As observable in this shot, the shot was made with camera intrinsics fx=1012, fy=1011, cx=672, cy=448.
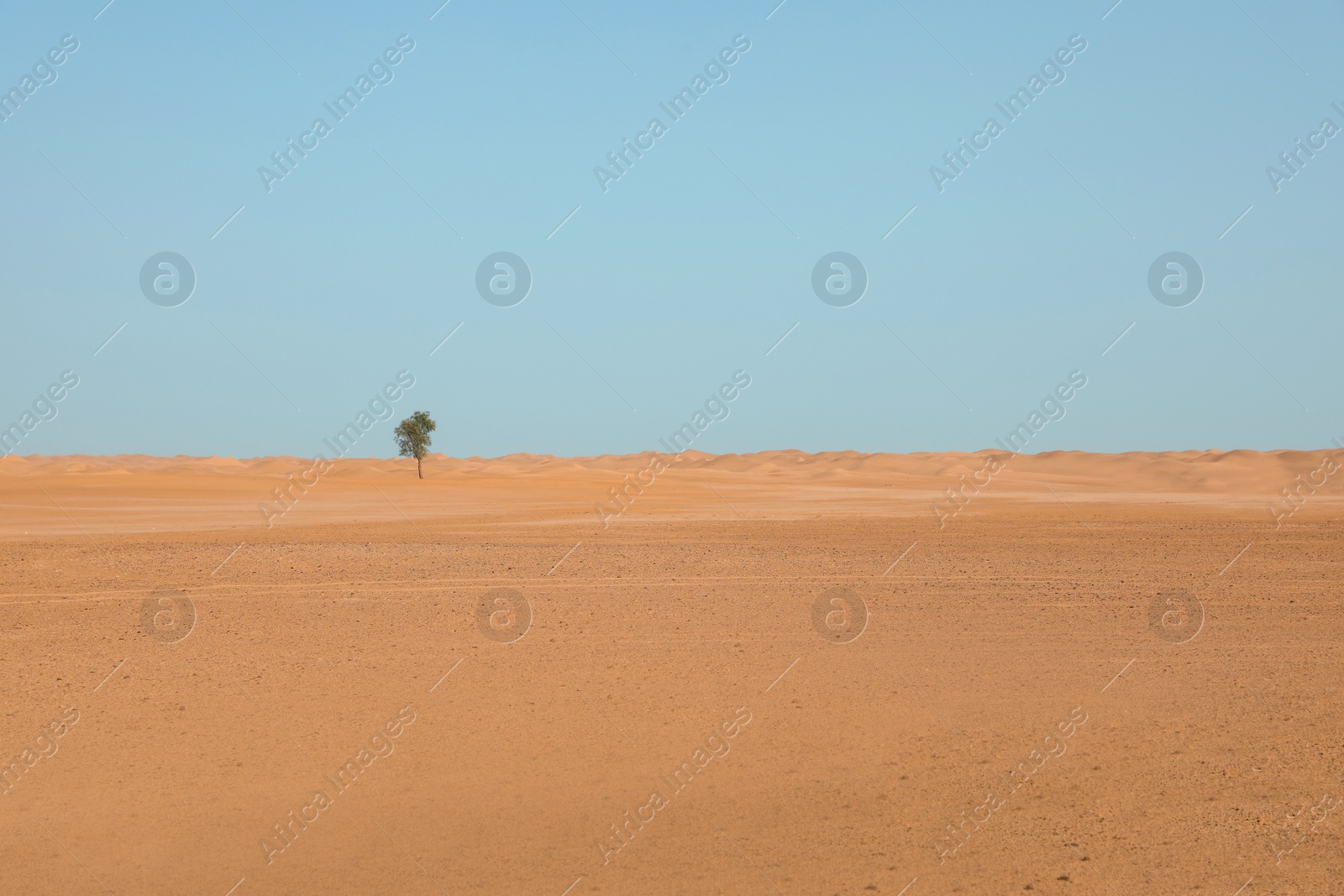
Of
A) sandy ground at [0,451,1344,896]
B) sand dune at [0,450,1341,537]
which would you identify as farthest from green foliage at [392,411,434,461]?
sandy ground at [0,451,1344,896]

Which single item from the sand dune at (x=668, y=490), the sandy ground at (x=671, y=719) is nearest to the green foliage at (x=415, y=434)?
the sand dune at (x=668, y=490)

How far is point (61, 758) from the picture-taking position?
9.08 m

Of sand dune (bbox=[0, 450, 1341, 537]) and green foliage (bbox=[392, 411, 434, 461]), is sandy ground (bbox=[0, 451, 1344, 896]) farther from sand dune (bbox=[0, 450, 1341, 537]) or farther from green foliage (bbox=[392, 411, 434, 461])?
green foliage (bbox=[392, 411, 434, 461])

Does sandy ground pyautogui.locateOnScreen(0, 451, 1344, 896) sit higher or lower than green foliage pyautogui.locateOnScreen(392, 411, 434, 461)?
lower

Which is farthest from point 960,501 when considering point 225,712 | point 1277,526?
point 225,712

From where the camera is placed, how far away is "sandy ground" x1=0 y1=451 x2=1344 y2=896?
7066mm

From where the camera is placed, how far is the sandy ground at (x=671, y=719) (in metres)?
7.07

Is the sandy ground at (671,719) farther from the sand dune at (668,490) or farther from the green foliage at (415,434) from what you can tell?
the green foliage at (415,434)

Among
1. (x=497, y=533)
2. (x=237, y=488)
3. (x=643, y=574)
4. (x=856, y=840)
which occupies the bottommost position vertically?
(x=856, y=840)

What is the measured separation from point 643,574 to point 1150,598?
8.41 m

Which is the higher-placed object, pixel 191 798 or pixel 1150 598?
pixel 191 798

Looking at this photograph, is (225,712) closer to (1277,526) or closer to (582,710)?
(582,710)

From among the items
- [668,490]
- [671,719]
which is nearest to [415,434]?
[668,490]

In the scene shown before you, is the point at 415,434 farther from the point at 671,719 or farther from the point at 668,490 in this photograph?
the point at 671,719
